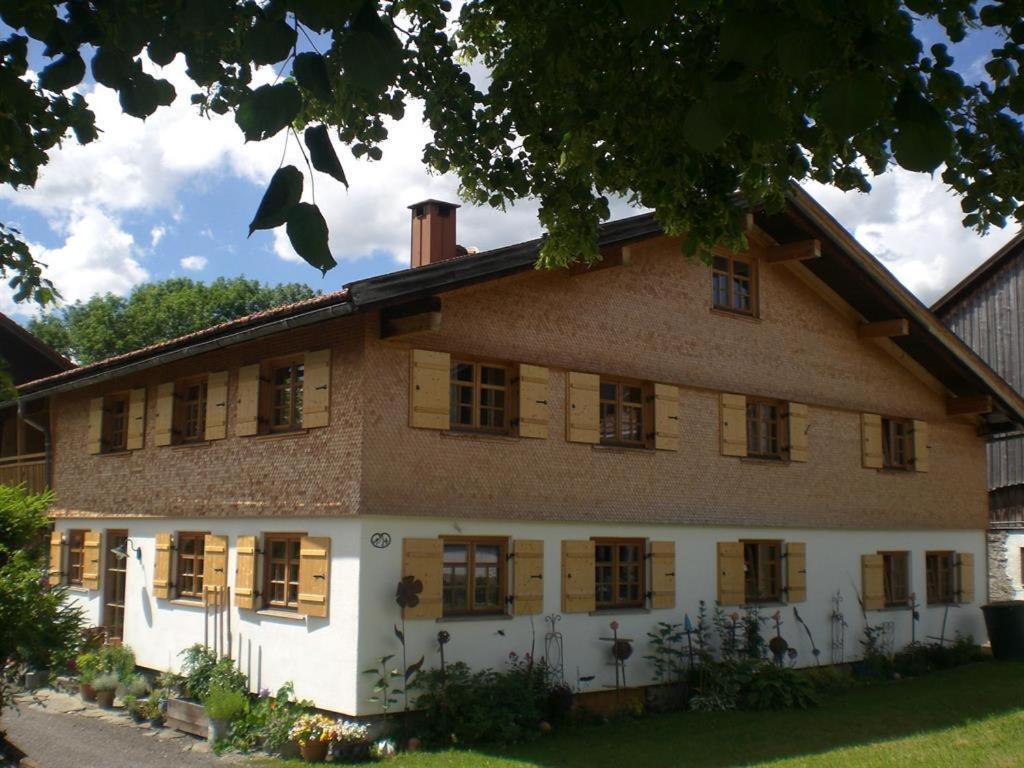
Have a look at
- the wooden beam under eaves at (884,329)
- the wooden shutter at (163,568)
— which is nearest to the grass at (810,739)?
the wooden shutter at (163,568)

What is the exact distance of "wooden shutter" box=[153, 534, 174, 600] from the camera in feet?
52.9

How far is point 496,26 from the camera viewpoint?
7.95 meters

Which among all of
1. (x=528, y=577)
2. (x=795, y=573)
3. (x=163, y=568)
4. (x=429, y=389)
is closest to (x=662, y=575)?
(x=528, y=577)

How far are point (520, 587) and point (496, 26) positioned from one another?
789 cm

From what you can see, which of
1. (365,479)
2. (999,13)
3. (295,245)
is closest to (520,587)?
(365,479)

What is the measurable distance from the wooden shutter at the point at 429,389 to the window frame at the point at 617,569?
3.10 metres

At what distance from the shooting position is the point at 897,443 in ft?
67.0

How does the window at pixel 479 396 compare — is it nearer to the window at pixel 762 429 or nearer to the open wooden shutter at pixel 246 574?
the open wooden shutter at pixel 246 574

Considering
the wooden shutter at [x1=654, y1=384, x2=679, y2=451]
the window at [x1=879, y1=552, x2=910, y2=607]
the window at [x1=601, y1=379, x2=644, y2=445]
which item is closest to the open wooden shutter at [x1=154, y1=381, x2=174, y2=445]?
the window at [x1=601, y1=379, x2=644, y2=445]

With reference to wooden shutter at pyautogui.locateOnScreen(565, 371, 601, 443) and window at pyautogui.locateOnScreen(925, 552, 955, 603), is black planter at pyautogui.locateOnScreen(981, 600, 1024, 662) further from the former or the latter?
wooden shutter at pyautogui.locateOnScreen(565, 371, 601, 443)

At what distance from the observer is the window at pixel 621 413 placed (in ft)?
51.2

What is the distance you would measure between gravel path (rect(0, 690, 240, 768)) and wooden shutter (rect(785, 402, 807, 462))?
33.0 feet

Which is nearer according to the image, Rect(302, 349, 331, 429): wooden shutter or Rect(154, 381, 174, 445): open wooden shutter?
Rect(302, 349, 331, 429): wooden shutter

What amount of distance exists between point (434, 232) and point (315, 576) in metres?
6.26
